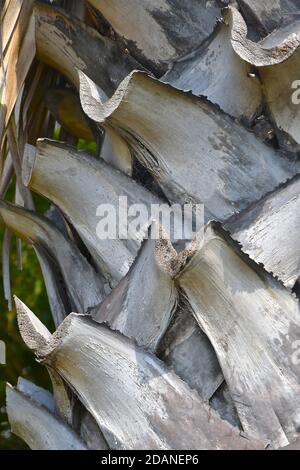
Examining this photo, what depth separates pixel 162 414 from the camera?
4.33ft

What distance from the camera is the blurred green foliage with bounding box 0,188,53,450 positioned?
2.85 meters

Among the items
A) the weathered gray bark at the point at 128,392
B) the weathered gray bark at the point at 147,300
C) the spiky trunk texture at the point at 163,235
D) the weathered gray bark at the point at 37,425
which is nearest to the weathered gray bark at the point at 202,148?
the spiky trunk texture at the point at 163,235

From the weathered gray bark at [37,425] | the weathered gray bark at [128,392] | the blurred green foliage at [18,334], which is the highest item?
the weathered gray bark at [128,392]

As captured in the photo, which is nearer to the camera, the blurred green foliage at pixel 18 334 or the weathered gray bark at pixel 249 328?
the weathered gray bark at pixel 249 328

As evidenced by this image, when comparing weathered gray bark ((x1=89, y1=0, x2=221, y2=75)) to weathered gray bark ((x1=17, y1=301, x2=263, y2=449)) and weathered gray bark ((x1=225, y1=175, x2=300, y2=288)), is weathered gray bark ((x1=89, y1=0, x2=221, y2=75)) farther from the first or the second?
weathered gray bark ((x1=17, y1=301, x2=263, y2=449))

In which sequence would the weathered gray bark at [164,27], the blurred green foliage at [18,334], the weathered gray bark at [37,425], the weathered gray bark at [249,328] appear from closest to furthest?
the weathered gray bark at [249,328], the weathered gray bark at [37,425], the weathered gray bark at [164,27], the blurred green foliage at [18,334]

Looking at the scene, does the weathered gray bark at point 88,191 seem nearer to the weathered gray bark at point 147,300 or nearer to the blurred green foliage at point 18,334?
the weathered gray bark at point 147,300

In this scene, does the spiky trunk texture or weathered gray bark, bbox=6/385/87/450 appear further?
weathered gray bark, bbox=6/385/87/450

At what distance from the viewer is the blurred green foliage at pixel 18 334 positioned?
9.34 ft

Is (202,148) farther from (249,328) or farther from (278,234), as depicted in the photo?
(249,328)

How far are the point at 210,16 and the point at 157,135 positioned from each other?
0.85ft

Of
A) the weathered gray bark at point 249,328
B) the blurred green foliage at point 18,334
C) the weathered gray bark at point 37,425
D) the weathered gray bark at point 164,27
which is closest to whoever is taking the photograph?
the weathered gray bark at point 249,328

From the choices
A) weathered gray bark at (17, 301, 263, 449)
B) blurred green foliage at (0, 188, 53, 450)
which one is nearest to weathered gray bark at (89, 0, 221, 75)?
weathered gray bark at (17, 301, 263, 449)

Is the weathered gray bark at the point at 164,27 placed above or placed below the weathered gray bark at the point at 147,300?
above
